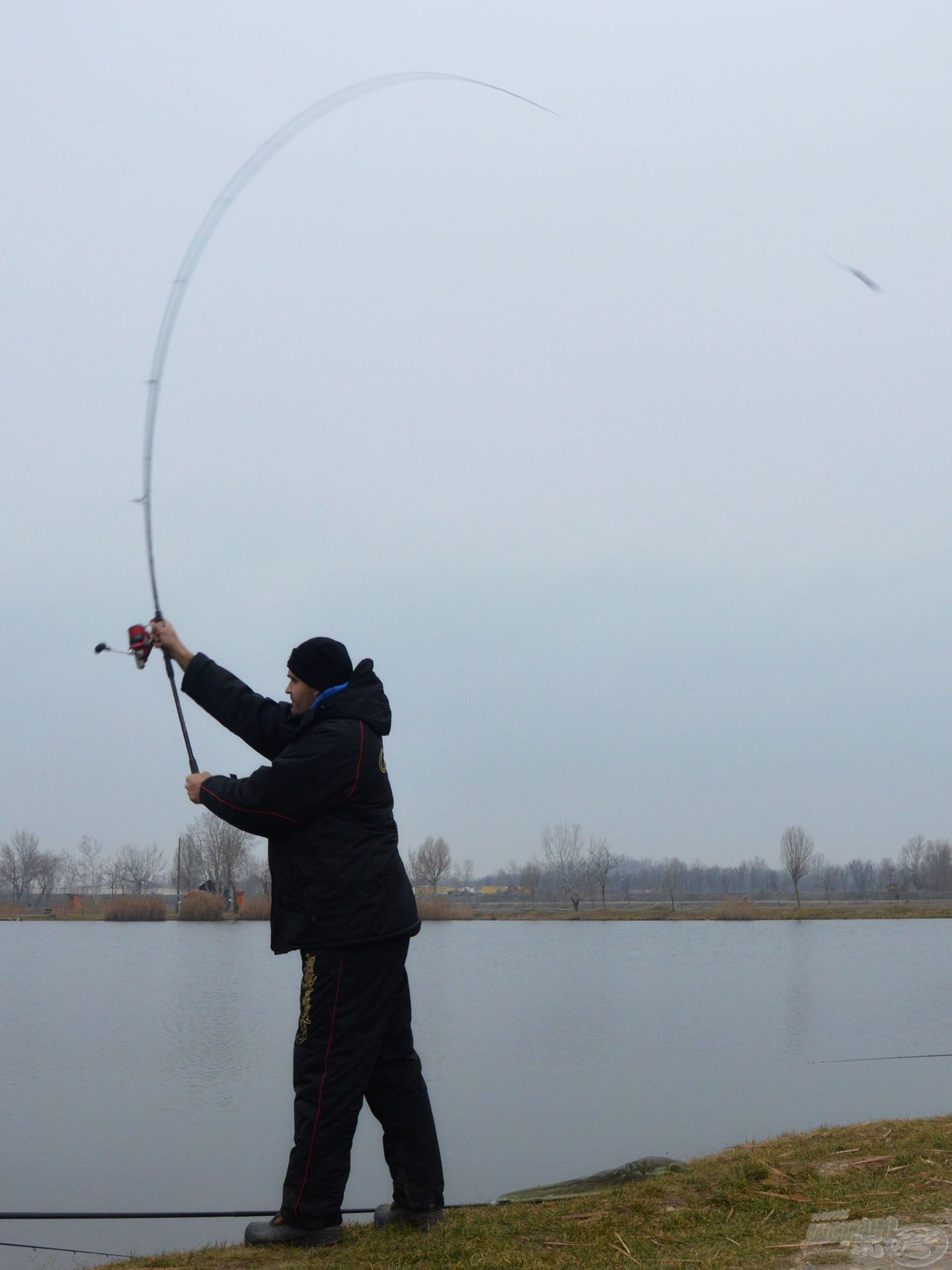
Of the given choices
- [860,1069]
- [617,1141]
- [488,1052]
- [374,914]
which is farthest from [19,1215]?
[860,1069]

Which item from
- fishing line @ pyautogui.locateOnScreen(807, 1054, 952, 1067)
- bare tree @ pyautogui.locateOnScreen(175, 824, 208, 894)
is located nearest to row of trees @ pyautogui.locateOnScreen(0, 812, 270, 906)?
bare tree @ pyautogui.locateOnScreen(175, 824, 208, 894)

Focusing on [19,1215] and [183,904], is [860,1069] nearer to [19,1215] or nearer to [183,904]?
[19,1215]

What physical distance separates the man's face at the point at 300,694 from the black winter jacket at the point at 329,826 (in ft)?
0.55

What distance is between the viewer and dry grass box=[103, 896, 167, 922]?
1364 inches

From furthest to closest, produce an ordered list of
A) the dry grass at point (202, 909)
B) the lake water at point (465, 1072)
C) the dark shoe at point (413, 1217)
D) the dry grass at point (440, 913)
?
the dry grass at point (440, 913), the dry grass at point (202, 909), the lake water at point (465, 1072), the dark shoe at point (413, 1217)

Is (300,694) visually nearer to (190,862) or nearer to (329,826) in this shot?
(329,826)

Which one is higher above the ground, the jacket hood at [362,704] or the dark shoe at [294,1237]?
the jacket hood at [362,704]

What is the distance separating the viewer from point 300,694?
3.65 metres

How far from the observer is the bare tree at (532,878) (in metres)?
60.2

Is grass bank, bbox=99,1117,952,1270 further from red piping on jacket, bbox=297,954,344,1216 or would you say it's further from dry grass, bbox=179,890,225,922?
dry grass, bbox=179,890,225,922

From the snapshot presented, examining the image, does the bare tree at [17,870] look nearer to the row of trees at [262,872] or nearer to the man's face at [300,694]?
the row of trees at [262,872]

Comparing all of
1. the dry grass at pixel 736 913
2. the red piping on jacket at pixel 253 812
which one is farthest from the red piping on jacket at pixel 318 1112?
the dry grass at pixel 736 913

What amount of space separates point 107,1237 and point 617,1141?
10.6 feet

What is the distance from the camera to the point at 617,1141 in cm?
664
